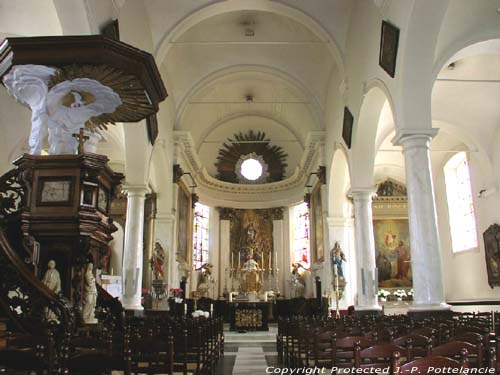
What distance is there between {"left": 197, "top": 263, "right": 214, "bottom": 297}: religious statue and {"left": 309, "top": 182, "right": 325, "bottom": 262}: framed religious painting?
4351mm

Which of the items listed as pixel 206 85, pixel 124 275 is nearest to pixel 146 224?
pixel 124 275

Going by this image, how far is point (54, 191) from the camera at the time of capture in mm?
5070

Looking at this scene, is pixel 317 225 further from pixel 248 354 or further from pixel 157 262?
pixel 248 354

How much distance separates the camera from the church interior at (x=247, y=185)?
4770 millimetres

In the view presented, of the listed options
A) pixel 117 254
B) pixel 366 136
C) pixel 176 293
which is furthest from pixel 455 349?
pixel 117 254

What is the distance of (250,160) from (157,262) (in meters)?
9.02

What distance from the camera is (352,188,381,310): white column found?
1188 cm

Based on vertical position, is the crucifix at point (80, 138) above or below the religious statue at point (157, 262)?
above

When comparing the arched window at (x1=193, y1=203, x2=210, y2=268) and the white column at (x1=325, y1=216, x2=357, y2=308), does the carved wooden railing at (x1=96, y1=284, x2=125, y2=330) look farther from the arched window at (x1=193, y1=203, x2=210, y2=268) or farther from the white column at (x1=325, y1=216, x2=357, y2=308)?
the arched window at (x1=193, y1=203, x2=210, y2=268)

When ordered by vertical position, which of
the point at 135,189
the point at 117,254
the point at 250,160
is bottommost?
the point at 117,254

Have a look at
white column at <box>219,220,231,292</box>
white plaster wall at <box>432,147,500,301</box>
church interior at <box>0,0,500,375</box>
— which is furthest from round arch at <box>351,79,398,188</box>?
white column at <box>219,220,231,292</box>

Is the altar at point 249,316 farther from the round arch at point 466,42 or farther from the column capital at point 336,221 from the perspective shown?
the round arch at point 466,42

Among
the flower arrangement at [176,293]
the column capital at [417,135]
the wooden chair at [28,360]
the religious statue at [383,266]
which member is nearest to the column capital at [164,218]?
the flower arrangement at [176,293]

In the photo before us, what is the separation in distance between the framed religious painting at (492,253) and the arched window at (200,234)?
11027 millimetres
